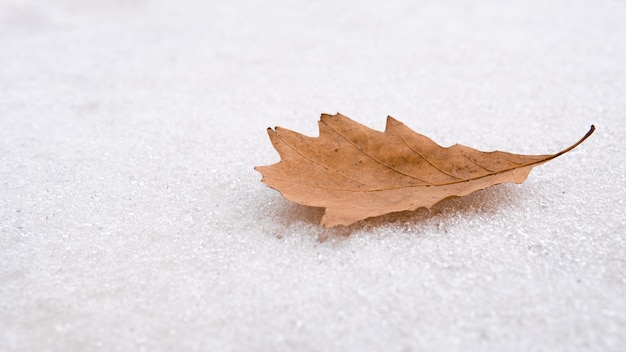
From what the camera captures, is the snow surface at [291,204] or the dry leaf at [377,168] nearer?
the snow surface at [291,204]

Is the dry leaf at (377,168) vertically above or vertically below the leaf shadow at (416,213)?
above

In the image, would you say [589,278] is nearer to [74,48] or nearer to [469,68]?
[469,68]

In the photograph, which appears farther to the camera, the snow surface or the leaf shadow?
the leaf shadow

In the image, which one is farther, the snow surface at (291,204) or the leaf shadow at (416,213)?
the leaf shadow at (416,213)
